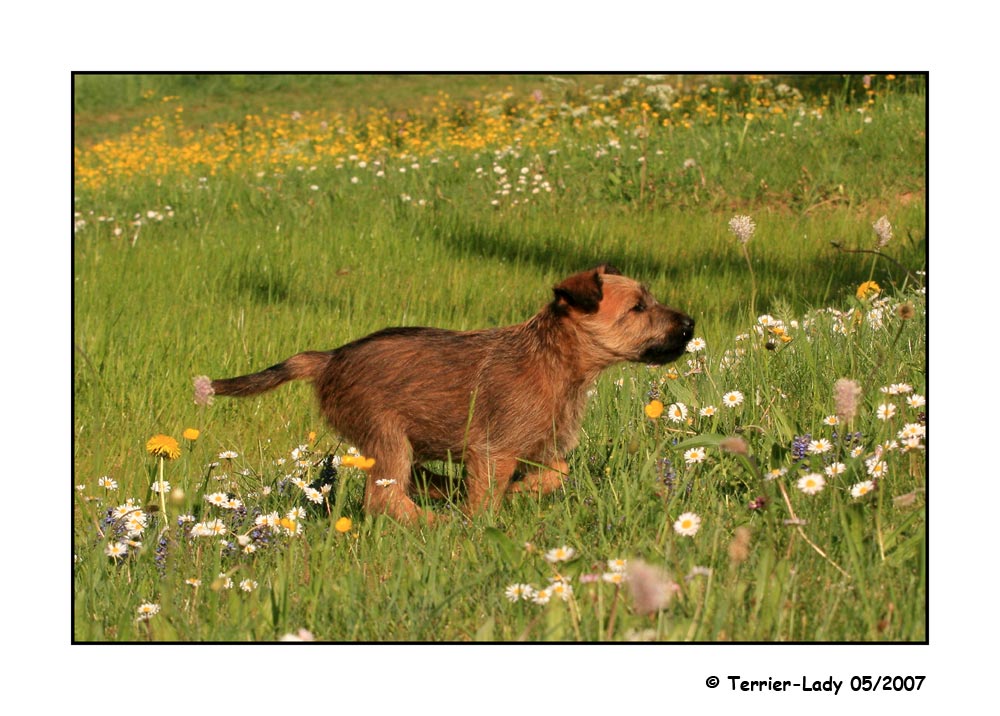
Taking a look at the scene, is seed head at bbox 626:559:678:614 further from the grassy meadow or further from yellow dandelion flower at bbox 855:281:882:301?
yellow dandelion flower at bbox 855:281:882:301

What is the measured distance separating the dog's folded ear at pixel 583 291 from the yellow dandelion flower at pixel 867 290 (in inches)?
83.4

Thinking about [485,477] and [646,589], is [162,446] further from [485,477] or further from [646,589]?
[646,589]

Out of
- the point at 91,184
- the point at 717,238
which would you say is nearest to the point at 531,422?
the point at 717,238

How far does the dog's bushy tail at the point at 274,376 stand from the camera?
17.3 feet

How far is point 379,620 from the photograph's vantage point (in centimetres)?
384

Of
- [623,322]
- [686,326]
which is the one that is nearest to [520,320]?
[623,322]

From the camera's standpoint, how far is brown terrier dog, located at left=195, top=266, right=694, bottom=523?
527cm

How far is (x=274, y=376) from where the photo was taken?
5.38 metres

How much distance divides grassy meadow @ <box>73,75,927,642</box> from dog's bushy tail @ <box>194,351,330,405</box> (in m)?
0.33

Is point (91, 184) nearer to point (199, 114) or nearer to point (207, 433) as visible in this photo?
point (199, 114)

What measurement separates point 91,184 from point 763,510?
37.4 ft

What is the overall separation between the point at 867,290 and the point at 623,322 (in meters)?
2.26

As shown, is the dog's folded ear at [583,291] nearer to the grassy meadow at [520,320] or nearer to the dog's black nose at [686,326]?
the dog's black nose at [686,326]

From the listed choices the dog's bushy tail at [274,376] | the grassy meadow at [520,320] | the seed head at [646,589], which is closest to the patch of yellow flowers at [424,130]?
the grassy meadow at [520,320]
